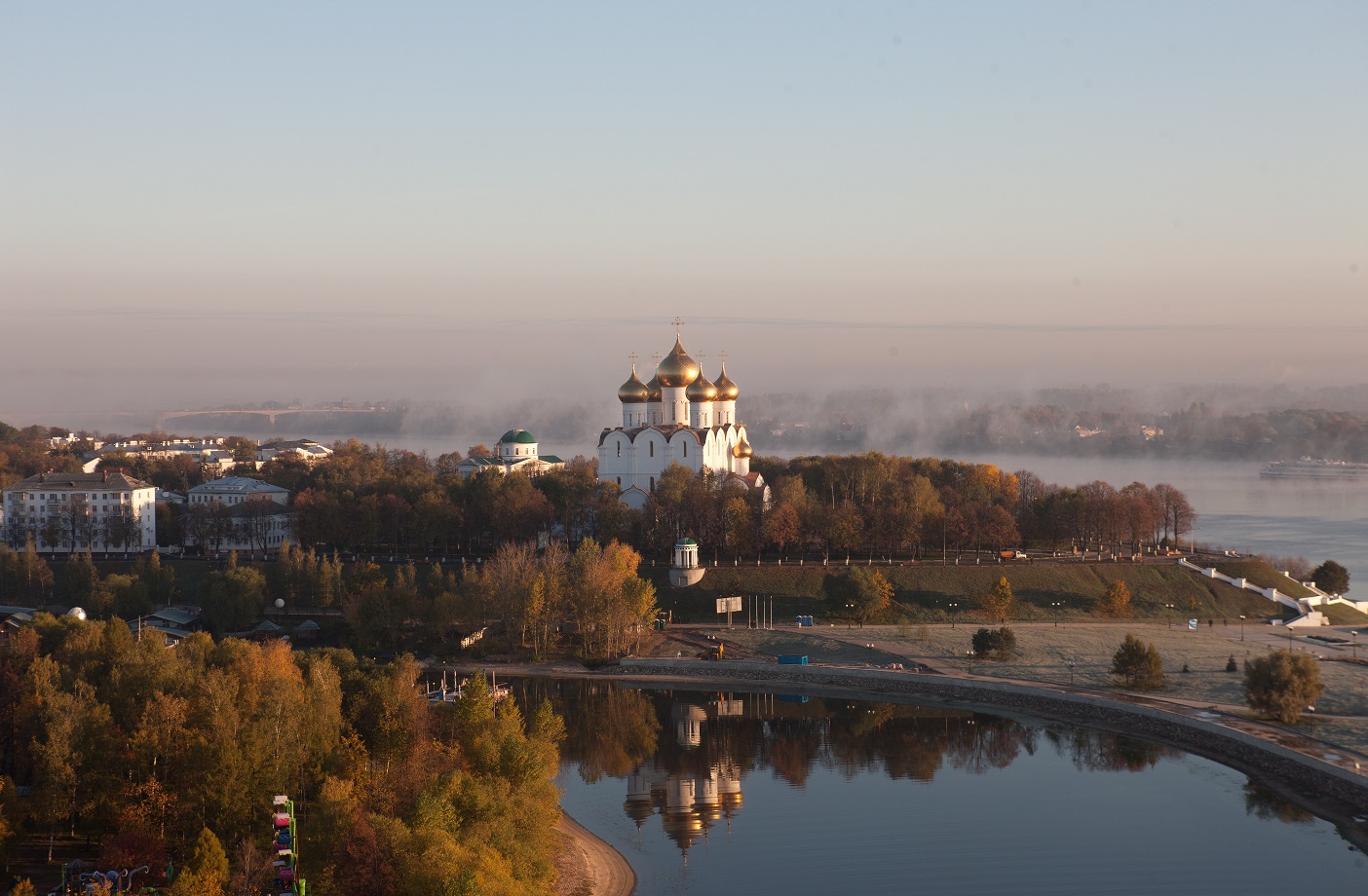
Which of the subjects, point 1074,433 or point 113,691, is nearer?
point 113,691

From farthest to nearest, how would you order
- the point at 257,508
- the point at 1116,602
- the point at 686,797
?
the point at 257,508 → the point at 1116,602 → the point at 686,797

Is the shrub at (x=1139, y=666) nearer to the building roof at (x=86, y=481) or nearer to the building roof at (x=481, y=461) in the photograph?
the building roof at (x=86, y=481)

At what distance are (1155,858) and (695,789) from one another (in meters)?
7.00

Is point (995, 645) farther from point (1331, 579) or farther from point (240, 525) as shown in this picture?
point (240, 525)

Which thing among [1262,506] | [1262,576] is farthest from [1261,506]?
[1262,576]

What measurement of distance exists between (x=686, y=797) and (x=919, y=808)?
3.55 meters

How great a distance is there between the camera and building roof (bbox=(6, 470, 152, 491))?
4478cm

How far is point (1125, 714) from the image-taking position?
83.9 ft

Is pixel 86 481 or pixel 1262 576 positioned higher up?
pixel 86 481

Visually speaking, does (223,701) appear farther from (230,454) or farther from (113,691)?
(230,454)

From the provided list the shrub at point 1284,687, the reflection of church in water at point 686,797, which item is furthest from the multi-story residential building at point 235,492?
the shrub at point 1284,687

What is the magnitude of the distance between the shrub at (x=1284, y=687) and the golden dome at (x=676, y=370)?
22.9 metres

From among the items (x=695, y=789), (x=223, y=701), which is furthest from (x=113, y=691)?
(x=695, y=789)

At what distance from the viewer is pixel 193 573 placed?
129ft
